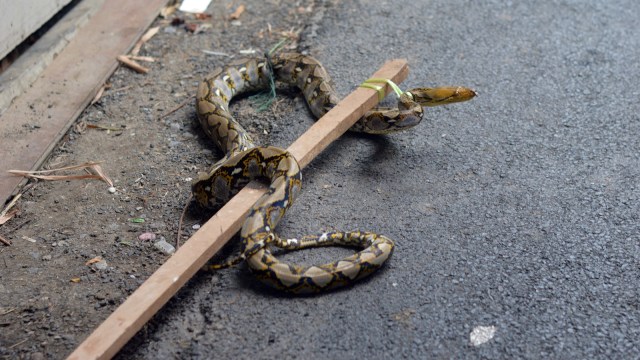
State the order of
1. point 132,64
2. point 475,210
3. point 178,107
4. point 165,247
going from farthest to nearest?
point 132,64 < point 178,107 < point 475,210 < point 165,247

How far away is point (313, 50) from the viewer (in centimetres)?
651

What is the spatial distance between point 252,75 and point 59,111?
5.40 ft

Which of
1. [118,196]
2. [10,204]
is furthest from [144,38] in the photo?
[10,204]

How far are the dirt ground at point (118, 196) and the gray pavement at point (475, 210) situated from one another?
453 mm

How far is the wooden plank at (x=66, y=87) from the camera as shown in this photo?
5227mm

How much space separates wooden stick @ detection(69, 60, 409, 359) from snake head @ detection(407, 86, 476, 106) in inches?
15.8

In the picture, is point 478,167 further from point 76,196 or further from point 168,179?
point 76,196

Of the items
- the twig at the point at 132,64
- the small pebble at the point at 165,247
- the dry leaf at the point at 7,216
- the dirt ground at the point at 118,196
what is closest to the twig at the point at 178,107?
the dirt ground at the point at 118,196

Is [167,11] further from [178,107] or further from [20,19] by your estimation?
[178,107]

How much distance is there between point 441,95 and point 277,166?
1592mm

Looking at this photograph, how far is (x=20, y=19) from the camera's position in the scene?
6.00 metres

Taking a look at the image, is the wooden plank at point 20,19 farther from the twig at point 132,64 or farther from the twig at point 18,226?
the twig at point 18,226

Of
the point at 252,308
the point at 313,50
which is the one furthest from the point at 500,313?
the point at 313,50

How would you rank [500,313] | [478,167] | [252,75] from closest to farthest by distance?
[500,313] → [478,167] → [252,75]
